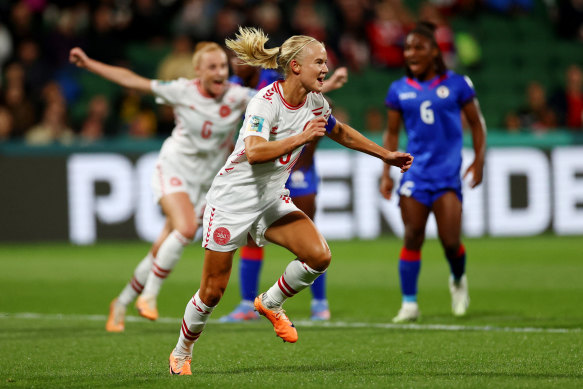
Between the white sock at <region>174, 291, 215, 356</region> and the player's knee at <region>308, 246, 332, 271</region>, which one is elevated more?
the player's knee at <region>308, 246, 332, 271</region>

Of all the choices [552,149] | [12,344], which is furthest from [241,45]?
[552,149]

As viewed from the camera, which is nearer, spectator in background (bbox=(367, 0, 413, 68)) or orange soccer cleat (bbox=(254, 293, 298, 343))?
orange soccer cleat (bbox=(254, 293, 298, 343))

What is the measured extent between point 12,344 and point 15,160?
7.53 metres

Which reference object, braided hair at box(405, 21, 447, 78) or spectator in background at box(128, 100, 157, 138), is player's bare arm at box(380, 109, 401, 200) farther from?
spectator in background at box(128, 100, 157, 138)

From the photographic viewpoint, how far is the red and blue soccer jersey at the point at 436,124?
804 cm

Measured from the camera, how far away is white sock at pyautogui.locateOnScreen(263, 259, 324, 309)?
18.8 feet

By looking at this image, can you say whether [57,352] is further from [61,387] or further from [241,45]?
[241,45]

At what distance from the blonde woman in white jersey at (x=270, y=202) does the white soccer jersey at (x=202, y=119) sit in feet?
7.02

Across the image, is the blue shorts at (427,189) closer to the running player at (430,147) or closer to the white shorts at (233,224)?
the running player at (430,147)

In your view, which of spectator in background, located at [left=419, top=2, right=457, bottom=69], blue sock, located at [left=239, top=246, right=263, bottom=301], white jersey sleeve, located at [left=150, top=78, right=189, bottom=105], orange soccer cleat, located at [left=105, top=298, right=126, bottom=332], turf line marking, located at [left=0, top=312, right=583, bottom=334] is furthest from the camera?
spectator in background, located at [left=419, top=2, right=457, bottom=69]

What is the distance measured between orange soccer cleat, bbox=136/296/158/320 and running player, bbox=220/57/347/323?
892 mm

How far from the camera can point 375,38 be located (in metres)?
17.7

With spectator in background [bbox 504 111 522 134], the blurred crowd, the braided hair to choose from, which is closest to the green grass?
the braided hair

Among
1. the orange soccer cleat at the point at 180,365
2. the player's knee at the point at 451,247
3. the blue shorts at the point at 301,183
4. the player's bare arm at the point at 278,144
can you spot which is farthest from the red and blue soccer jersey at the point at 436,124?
the orange soccer cleat at the point at 180,365
